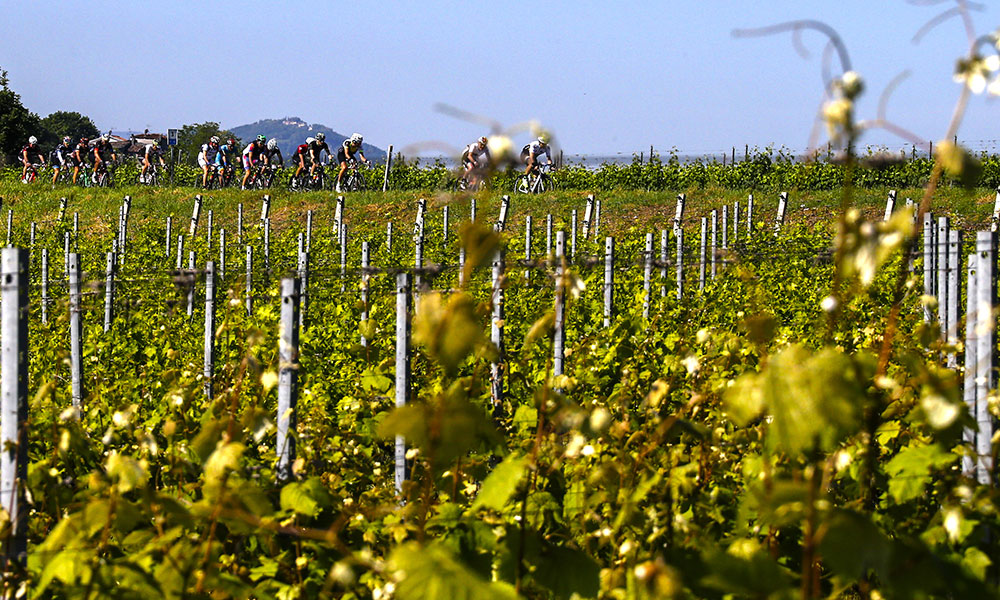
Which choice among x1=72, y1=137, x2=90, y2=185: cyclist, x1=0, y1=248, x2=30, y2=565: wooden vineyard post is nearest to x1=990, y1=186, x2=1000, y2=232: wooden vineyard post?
x1=0, y1=248, x2=30, y2=565: wooden vineyard post

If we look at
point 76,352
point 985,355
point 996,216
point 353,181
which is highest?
point 353,181

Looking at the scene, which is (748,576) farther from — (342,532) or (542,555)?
(342,532)

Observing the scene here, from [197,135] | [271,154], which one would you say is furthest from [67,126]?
[271,154]

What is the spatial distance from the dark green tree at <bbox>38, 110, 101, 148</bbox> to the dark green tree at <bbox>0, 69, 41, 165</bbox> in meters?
51.8

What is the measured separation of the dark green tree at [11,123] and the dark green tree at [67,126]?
170 feet

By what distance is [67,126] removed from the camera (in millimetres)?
104438

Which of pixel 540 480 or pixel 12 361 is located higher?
pixel 12 361

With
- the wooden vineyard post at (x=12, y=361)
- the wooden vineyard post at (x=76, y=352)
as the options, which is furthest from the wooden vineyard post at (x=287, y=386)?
the wooden vineyard post at (x=76, y=352)

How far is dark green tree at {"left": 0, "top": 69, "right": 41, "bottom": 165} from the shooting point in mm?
49047

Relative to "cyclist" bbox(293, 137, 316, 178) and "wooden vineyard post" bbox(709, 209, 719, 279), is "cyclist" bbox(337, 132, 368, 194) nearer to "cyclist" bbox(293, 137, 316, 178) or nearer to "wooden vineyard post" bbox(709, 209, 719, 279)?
"cyclist" bbox(293, 137, 316, 178)

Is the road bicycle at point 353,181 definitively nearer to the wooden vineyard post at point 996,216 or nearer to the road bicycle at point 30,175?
the road bicycle at point 30,175

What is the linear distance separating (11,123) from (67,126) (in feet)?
192

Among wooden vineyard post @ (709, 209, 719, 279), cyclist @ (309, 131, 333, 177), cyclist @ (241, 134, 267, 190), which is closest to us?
wooden vineyard post @ (709, 209, 719, 279)

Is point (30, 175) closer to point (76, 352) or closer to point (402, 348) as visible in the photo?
point (76, 352)
